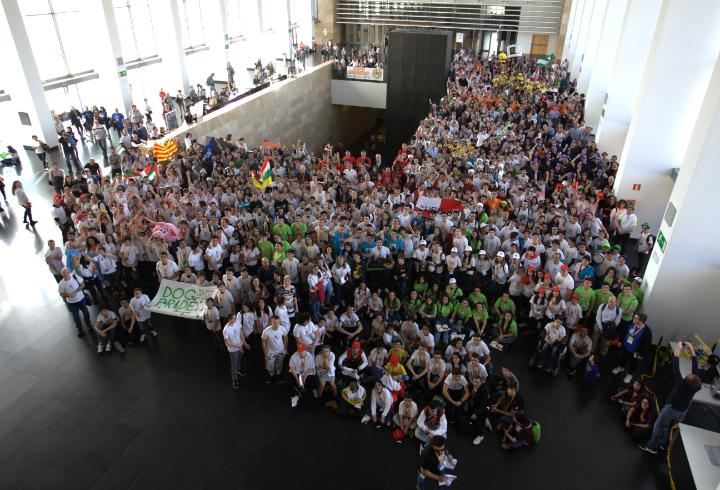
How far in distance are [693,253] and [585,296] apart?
2.22 metres

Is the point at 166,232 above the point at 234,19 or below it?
below

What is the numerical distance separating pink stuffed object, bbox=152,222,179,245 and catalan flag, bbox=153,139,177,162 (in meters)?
5.45

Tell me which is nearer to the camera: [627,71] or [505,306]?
[505,306]

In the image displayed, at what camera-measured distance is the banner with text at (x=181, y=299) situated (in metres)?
10.1

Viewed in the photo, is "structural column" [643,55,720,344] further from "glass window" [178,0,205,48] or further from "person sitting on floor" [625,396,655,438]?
"glass window" [178,0,205,48]

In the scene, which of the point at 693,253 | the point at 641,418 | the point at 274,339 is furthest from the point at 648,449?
the point at 274,339

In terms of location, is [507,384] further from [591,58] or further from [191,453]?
[591,58]

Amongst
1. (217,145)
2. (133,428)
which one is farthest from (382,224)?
(217,145)

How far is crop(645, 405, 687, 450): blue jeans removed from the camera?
754 centimetres

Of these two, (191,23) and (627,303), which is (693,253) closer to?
(627,303)

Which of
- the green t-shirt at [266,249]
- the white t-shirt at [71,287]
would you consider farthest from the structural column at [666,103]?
the white t-shirt at [71,287]

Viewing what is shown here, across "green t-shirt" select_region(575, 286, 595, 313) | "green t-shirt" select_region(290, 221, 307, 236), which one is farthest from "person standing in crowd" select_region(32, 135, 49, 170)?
"green t-shirt" select_region(575, 286, 595, 313)

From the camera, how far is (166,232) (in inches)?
468

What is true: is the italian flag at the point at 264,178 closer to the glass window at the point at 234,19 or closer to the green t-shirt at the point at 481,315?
the green t-shirt at the point at 481,315
